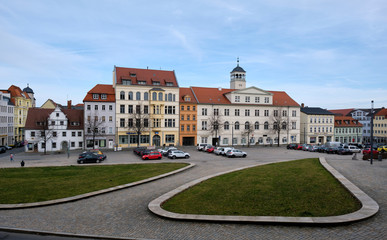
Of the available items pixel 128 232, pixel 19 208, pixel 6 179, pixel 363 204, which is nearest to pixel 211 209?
pixel 128 232

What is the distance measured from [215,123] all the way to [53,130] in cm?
3554

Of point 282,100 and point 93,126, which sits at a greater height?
point 282,100

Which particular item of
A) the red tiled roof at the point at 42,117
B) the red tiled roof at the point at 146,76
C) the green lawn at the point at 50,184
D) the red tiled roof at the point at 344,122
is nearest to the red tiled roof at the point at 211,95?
the red tiled roof at the point at 146,76

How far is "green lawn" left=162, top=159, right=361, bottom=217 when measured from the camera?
42.9 feet

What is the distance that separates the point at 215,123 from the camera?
6650cm

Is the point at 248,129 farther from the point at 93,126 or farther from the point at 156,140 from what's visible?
the point at 93,126

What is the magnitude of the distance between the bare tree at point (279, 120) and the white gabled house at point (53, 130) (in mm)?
47158

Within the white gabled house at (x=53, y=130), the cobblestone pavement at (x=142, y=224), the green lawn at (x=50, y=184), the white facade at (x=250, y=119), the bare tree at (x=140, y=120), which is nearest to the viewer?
the cobblestone pavement at (x=142, y=224)

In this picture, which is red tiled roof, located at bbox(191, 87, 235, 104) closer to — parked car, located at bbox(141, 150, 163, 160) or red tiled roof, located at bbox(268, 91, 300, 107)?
red tiled roof, located at bbox(268, 91, 300, 107)

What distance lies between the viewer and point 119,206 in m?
15.5

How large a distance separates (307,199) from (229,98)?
57.2 metres

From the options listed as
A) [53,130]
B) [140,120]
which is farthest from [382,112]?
[53,130]

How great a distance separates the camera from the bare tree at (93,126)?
56.7m

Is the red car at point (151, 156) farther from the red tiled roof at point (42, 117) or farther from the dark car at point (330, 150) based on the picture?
the dark car at point (330, 150)
